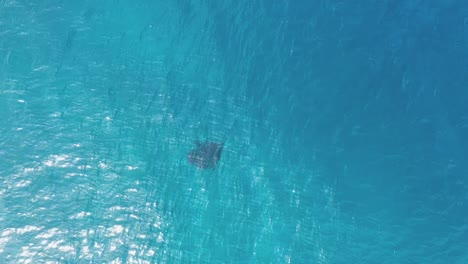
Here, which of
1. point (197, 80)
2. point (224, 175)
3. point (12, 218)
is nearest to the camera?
point (12, 218)

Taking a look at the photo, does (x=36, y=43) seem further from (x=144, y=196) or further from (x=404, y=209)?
(x=404, y=209)

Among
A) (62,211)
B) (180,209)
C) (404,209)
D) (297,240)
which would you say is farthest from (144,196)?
(404,209)

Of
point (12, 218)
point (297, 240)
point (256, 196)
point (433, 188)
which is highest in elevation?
point (433, 188)

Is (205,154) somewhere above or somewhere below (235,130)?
below

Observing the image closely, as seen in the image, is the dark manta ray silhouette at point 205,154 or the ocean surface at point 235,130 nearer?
the ocean surface at point 235,130

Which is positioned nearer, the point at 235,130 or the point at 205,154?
the point at 205,154
